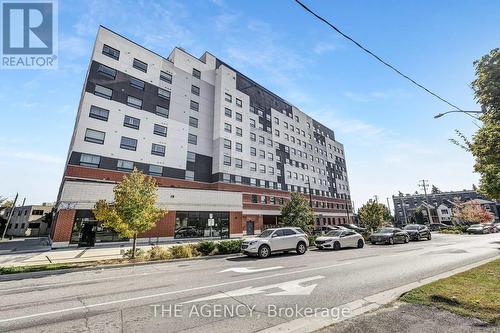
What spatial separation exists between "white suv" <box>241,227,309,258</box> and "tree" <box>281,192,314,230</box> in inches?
502

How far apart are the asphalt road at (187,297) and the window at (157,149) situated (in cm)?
2167

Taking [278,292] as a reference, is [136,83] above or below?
above

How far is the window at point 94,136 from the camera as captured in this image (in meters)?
25.7

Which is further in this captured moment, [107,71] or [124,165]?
[107,71]

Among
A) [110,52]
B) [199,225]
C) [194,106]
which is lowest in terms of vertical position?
[199,225]

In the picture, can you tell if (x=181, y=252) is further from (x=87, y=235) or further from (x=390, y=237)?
(x=390, y=237)

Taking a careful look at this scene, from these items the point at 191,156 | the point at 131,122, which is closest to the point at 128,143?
the point at 131,122

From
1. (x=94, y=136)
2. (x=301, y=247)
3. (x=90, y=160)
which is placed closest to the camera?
(x=301, y=247)

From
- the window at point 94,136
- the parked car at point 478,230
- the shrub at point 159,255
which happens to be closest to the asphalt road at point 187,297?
the shrub at point 159,255

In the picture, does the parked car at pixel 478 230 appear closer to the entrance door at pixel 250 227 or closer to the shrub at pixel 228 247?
the entrance door at pixel 250 227

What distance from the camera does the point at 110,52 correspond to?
29.6 m

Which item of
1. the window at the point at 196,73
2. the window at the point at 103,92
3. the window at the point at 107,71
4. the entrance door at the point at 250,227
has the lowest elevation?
the entrance door at the point at 250,227

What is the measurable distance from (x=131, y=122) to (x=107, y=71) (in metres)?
6.29

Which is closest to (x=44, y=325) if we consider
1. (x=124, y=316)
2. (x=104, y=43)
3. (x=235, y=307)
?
(x=124, y=316)
